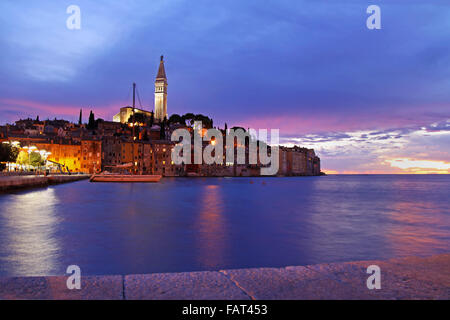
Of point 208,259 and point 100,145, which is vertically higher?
point 100,145

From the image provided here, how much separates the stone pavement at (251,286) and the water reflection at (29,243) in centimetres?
639

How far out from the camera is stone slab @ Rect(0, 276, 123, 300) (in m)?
3.12

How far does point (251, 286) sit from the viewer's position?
3.44 meters

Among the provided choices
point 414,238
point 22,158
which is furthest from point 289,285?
point 22,158

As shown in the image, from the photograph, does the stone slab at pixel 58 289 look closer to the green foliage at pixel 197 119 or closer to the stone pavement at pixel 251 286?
the stone pavement at pixel 251 286

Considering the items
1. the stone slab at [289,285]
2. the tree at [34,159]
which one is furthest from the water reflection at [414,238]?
the tree at [34,159]

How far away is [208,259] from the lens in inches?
423

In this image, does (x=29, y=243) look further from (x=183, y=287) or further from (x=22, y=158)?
(x=22, y=158)

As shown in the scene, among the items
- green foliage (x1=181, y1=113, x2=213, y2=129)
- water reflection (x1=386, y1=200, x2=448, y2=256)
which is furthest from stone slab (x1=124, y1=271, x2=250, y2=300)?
green foliage (x1=181, y1=113, x2=213, y2=129)

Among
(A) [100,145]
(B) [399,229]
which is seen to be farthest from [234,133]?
(B) [399,229]

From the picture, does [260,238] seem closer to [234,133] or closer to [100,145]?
[100,145]
